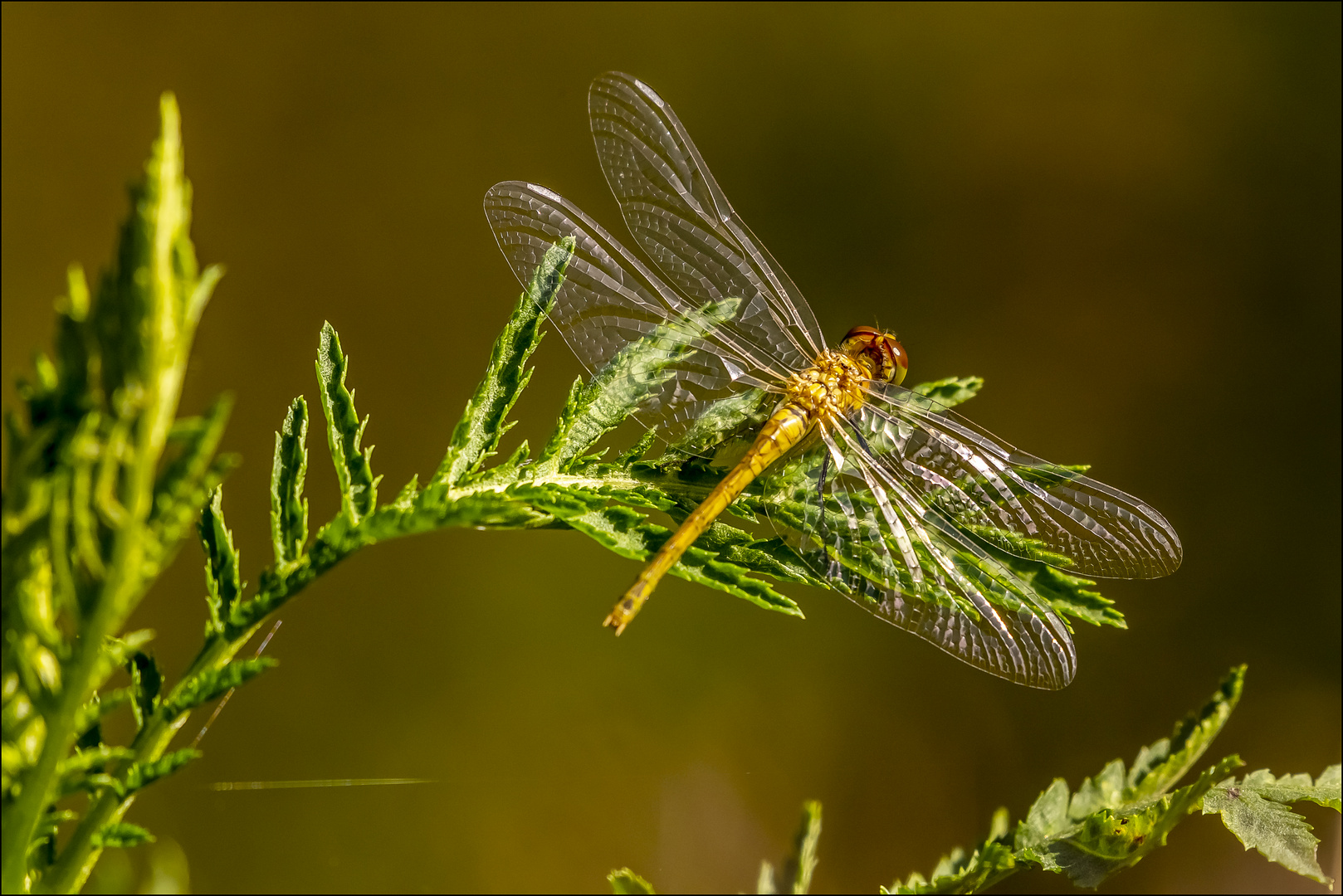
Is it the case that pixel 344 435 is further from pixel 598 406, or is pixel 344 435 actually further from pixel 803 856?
pixel 803 856

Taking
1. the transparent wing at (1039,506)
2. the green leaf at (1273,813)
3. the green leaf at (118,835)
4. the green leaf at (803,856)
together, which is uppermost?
the transparent wing at (1039,506)

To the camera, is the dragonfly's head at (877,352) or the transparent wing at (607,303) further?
the dragonfly's head at (877,352)

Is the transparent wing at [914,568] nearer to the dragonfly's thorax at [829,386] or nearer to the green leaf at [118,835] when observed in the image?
the dragonfly's thorax at [829,386]

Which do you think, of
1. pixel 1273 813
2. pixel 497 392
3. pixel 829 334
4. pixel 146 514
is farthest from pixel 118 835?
pixel 829 334

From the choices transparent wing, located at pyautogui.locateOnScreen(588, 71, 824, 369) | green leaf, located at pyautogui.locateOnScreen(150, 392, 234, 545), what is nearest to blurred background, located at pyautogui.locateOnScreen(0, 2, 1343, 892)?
transparent wing, located at pyautogui.locateOnScreen(588, 71, 824, 369)

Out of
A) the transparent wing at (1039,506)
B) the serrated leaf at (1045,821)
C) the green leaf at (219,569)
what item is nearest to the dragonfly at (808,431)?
the transparent wing at (1039,506)

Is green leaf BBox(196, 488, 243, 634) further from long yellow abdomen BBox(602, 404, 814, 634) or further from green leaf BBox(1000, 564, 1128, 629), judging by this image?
green leaf BBox(1000, 564, 1128, 629)

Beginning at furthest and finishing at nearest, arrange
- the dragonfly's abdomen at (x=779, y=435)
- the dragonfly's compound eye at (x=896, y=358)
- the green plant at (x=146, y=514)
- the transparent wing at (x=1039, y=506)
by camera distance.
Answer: the dragonfly's compound eye at (x=896, y=358), the transparent wing at (x=1039, y=506), the dragonfly's abdomen at (x=779, y=435), the green plant at (x=146, y=514)
